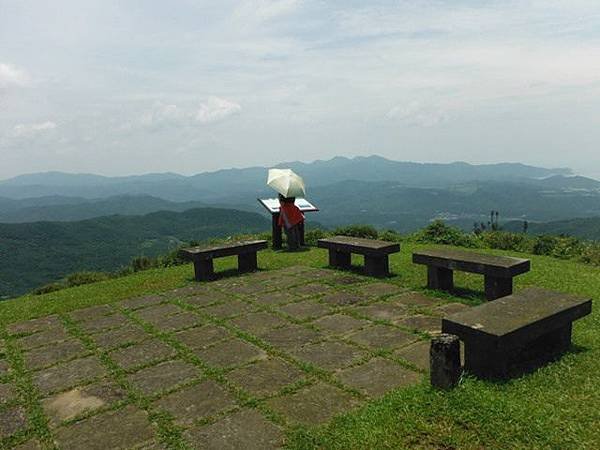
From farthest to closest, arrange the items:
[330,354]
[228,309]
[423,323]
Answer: [228,309]
[423,323]
[330,354]

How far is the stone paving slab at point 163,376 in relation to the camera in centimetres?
479

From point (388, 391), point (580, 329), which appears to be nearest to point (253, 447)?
point (388, 391)

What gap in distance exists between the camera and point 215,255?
963cm

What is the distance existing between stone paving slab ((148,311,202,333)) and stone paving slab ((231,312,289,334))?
0.62m

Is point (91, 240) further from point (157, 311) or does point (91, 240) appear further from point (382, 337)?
point (382, 337)

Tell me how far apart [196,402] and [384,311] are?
3312 mm

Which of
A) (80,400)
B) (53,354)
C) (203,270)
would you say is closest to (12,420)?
(80,400)

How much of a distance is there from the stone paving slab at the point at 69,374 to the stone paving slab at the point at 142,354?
9.2 inches

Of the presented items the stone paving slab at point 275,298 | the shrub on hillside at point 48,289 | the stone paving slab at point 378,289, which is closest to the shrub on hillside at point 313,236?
the stone paving slab at point 378,289

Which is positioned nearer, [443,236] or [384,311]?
[384,311]

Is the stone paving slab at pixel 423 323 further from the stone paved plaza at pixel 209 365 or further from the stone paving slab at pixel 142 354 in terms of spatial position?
the stone paving slab at pixel 142 354

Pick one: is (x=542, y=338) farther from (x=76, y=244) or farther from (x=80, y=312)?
(x=76, y=244)

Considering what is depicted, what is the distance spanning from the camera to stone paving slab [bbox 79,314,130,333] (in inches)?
271

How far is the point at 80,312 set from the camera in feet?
25.8
